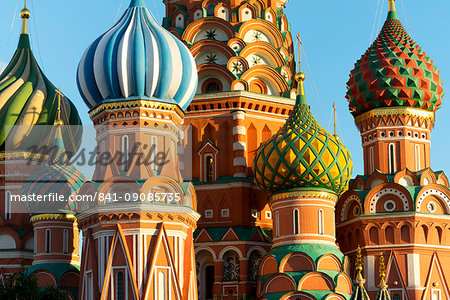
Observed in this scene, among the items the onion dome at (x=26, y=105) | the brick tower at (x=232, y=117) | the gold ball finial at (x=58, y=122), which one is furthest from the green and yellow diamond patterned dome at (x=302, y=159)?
the onion dome at (x=26, y=105)

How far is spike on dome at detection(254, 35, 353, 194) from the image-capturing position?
3284 cm

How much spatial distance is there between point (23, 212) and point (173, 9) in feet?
26.2

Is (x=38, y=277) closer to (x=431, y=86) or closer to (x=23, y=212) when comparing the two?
(x=23, y=212)

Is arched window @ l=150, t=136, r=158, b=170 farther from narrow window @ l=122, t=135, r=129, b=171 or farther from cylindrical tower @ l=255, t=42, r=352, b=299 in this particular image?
cylindrical tower @ l=255, t=42, r=352, b=299

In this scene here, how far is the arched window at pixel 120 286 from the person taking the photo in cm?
3005

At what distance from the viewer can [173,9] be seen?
125ft

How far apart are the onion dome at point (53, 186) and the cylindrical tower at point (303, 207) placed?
5.47 meters

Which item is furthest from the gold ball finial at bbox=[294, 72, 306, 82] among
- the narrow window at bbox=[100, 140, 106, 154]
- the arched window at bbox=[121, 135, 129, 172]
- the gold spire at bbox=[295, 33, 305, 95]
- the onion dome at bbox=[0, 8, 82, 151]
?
the onion dome at bbox=[0, 8, 82, 151]

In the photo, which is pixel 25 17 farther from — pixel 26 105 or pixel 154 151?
pixel 154 151

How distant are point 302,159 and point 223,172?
375 centimetres

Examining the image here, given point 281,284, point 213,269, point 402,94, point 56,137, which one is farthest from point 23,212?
point 402,94

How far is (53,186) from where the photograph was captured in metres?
34.7

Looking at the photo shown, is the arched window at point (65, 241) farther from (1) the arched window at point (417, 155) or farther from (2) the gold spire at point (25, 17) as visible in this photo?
(1) the arched window at point (417, 155)

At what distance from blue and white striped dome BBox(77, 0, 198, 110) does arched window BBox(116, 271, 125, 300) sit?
5.06m
